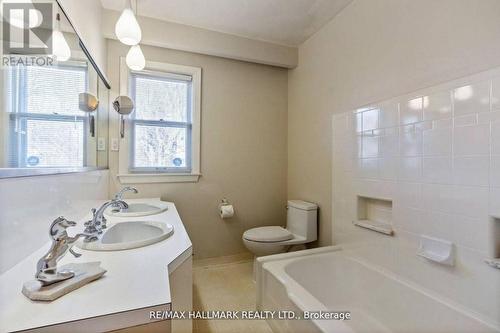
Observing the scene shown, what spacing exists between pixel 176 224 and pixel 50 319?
0.82m

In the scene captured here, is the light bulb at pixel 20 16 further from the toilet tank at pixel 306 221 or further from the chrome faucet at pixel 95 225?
the toilet tank at pixel 306 221

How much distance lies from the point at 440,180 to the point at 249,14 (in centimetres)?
194

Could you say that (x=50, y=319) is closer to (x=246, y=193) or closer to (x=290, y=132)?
(x=246, y=193)

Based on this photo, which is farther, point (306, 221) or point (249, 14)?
point (306, 221)

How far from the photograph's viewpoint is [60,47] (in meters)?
1.02

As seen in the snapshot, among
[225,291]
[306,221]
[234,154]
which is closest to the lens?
[225,291]

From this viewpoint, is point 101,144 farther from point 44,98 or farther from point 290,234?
point 290,234

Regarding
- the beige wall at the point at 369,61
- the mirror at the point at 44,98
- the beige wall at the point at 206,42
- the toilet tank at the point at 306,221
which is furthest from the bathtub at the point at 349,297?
Result: the beige wall at the point at 206,42

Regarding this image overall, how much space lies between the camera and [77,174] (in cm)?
126

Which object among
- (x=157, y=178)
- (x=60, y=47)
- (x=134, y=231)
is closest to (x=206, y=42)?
(x=157, y=178)

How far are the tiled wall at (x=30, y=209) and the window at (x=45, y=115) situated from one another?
0.07 m

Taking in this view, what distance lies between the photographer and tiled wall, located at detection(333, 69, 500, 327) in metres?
1.13

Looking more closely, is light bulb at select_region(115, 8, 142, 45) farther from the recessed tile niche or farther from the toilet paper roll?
the recessed tile niche

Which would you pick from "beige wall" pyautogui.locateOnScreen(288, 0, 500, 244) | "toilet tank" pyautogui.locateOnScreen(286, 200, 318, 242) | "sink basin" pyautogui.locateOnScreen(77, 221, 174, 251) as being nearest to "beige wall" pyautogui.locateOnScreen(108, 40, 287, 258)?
"beige wall" pyautogui.locateOnScreen(288, 0, 500, 244)
